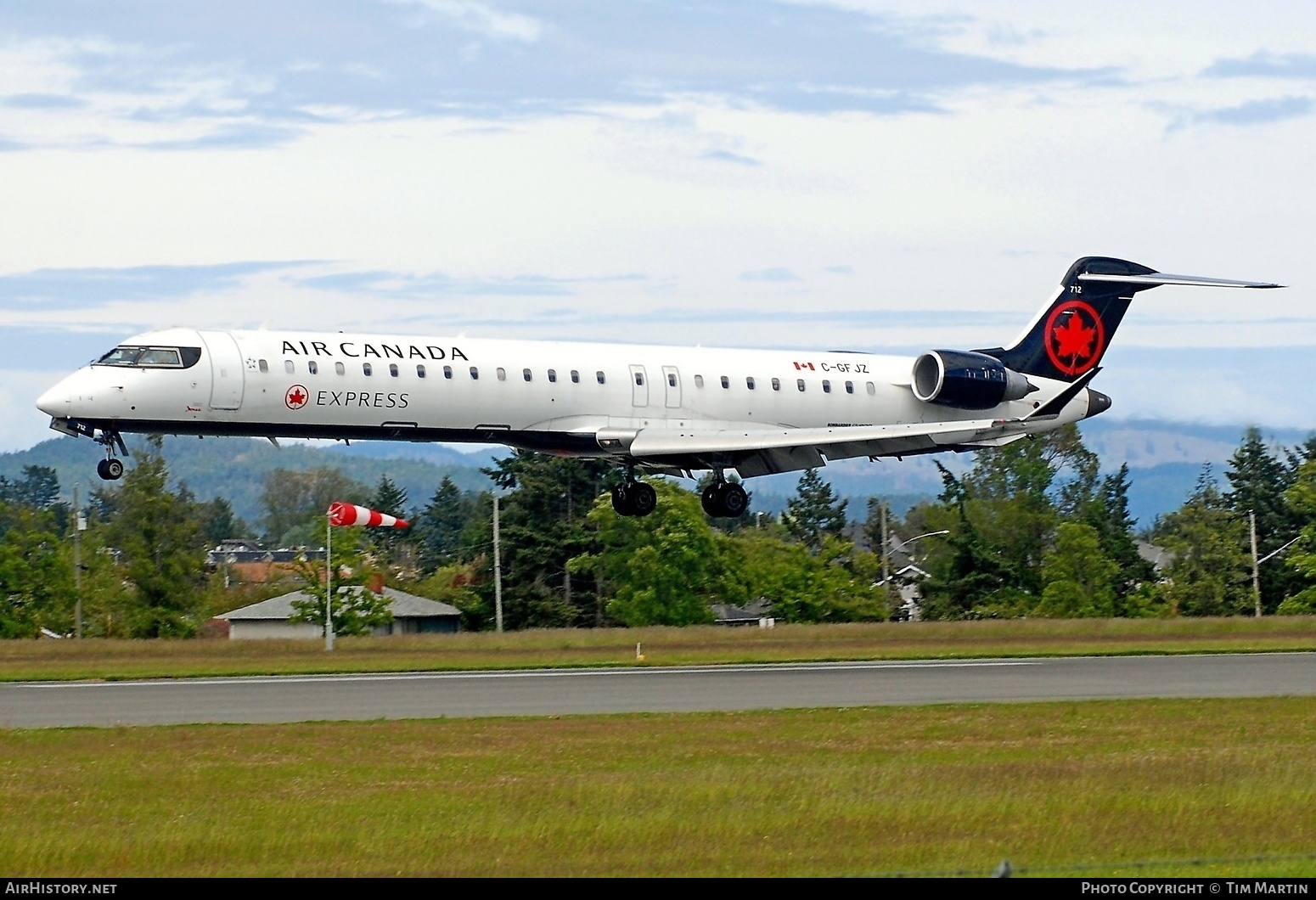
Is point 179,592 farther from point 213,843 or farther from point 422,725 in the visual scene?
point 213,843

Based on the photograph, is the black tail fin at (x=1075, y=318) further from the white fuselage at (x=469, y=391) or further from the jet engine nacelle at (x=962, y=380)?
the white fuselage at (x=469, y=391)

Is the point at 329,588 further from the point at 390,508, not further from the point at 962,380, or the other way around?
the point at 390,508

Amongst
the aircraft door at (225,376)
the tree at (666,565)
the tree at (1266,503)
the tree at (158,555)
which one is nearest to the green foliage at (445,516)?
the tree at (1266,503)

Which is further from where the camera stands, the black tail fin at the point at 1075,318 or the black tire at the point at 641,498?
the black tail fin at the point at 1075,318

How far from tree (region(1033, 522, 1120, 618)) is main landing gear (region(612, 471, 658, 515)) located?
132 ft

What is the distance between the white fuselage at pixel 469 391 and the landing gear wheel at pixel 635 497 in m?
2.52

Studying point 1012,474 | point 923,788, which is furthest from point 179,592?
point 923,788

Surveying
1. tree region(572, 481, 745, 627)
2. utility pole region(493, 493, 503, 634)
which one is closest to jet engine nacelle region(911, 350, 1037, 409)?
tree region(572, 481, 745, 627)

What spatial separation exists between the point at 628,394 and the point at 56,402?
444 inches

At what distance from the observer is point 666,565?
243 feet

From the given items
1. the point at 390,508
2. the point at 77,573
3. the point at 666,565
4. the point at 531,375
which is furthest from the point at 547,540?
the point at 390,508

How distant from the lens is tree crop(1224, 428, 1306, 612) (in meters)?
81.2

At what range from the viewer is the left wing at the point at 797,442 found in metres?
36.5

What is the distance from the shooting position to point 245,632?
83188 millimetres
